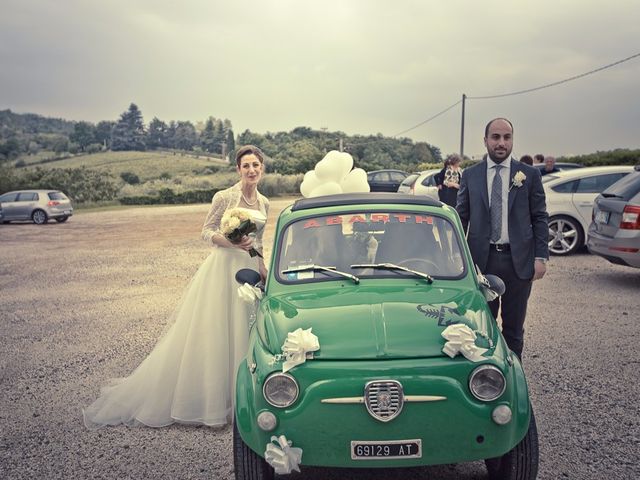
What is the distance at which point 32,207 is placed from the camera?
2855cm

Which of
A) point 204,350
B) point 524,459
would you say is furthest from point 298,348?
point 204,350

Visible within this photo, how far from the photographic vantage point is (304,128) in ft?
299

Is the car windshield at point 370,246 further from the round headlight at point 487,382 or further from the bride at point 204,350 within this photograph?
the round headlight at point 487,382

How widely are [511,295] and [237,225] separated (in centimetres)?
226

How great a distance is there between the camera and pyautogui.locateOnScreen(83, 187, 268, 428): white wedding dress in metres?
5.03

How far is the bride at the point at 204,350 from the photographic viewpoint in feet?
16.5

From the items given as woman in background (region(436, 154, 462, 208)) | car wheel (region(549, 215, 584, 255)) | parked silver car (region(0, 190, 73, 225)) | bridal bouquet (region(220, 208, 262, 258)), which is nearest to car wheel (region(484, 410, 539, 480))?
bridal bouquet (region(220, 208, 262, 258))

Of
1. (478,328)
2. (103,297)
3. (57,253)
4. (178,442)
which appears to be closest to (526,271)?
(478,328)

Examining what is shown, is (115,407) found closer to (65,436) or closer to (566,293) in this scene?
(65,436)

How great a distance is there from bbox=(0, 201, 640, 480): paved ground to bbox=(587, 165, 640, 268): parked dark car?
0.63m

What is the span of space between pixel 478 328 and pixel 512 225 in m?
1.82

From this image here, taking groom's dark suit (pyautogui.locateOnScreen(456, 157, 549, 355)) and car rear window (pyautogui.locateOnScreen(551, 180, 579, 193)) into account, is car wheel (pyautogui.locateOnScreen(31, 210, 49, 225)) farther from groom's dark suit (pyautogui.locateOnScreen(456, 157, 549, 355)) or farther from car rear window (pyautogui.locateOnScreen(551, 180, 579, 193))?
groom's dark suit (pyautogui.locateOnScreen(456, 157, 549, 355))

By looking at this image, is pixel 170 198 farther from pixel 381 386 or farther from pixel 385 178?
pixel 381 386

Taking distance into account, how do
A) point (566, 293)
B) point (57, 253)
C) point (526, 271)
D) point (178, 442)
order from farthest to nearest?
1. point (57, 253)
2. point (566, 293)
3. point (526, 271)
4. point (178, 442)
